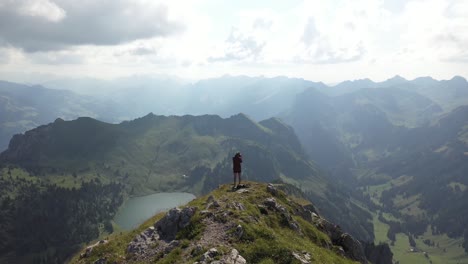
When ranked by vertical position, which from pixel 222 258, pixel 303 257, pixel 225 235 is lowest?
pixel 303 257

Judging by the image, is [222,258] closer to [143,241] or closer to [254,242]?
[254,242]

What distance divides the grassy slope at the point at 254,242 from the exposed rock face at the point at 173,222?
1766mm

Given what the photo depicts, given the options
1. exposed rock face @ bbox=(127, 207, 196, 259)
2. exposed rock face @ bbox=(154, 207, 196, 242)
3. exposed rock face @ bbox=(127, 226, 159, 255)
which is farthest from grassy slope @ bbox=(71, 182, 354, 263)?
exposed rock face @ bbox=(154, 207, 196, 242)

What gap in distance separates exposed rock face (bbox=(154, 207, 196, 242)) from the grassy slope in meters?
1.77

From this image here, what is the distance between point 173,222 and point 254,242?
42.8ft

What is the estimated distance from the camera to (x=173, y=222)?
4688cm

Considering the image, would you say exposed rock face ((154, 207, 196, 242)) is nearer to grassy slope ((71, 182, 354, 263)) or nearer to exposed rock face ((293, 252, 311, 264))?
grassy slope ((71, 182, 354, 263))

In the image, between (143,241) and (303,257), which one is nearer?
(303,257)

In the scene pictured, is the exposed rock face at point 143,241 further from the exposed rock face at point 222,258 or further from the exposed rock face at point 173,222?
the exposed rock face at point 222,258

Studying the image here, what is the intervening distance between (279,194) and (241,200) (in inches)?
618

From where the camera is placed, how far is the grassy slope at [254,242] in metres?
37.6

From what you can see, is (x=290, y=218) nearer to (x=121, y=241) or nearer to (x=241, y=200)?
(x=241, y=200)

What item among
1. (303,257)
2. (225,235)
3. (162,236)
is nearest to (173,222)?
(162,236)

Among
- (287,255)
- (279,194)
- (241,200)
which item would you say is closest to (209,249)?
Result: (287,255)
